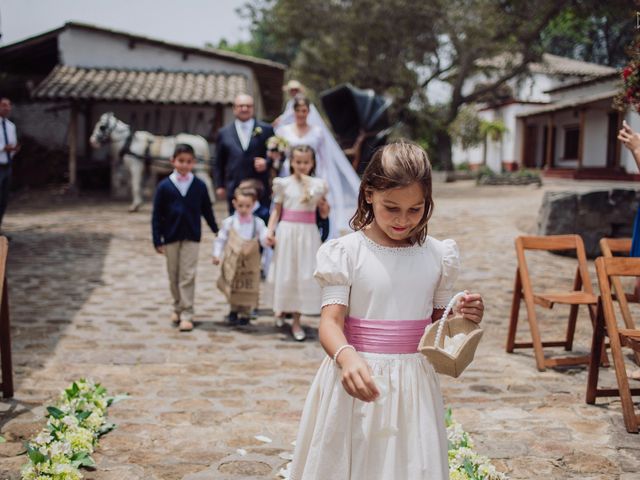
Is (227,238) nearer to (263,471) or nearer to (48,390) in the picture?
(48,390)

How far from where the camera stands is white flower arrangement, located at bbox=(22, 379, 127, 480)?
3076mm

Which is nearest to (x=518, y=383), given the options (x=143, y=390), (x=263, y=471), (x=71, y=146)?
(x=263, y=471)

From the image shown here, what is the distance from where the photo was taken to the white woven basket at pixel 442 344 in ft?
6.90

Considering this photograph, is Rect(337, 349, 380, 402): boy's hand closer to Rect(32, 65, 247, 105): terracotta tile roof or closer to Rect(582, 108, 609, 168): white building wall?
Rect(32, 65, 247, 105): terracotta tile roof

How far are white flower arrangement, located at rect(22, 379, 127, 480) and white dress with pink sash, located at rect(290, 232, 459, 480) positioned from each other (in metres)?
1.29

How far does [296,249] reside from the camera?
20.3ft

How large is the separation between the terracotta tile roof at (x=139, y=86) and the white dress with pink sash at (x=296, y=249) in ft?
43.5

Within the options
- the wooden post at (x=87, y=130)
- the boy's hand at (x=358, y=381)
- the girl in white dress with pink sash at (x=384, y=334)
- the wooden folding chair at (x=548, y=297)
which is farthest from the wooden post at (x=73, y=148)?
the boy's hand at (x=358, y=381)

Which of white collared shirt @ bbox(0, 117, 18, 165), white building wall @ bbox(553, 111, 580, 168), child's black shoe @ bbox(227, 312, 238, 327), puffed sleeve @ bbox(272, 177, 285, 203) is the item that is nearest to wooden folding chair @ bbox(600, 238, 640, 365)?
puffed sleeve @ bbox(272, 177, 285, 203)

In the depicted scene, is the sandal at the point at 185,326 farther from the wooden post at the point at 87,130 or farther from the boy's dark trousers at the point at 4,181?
the wooden post at the point at 87,130

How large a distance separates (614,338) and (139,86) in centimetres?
1781

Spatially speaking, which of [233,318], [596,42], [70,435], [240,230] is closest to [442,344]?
[70,435]

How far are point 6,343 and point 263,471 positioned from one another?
Result: 1909 millimetres

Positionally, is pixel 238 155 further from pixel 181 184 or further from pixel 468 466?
pixel 468 466
